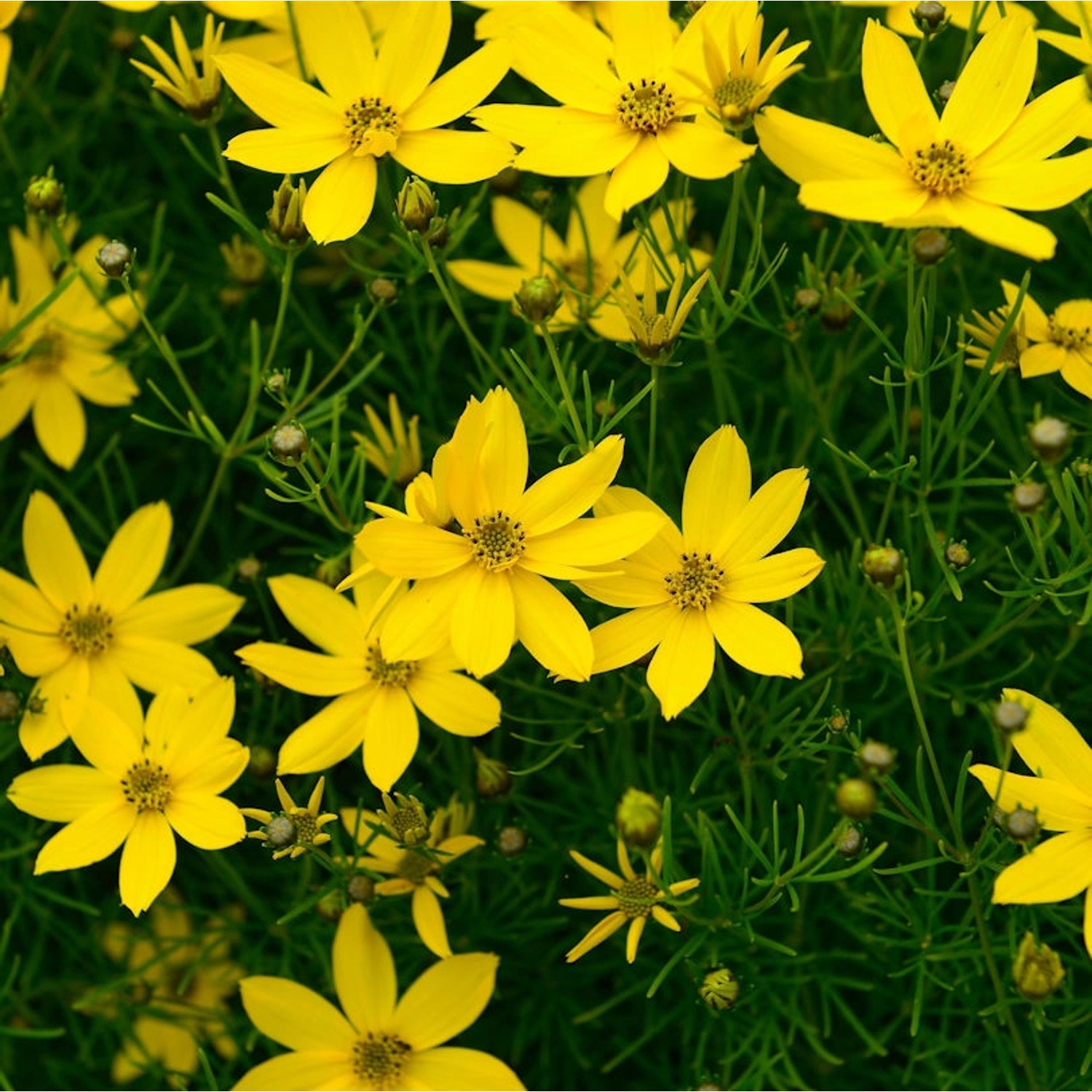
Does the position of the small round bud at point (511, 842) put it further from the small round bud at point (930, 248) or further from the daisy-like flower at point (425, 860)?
the small round bud at point (930, 248)

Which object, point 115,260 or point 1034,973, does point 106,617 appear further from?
point 1034,973

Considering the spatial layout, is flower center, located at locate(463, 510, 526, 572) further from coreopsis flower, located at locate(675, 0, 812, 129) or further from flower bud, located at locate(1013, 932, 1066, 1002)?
flower bud, located at locate(1013, 932, 1066, 1002)

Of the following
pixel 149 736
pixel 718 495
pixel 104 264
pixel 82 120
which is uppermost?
pixel 82 120

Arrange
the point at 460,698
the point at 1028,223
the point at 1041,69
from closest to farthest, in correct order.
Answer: the point at 1028,223 < the point at 460,698 < the point at 1041,69

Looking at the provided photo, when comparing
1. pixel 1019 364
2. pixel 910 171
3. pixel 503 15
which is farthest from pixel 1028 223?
pixel 503 15

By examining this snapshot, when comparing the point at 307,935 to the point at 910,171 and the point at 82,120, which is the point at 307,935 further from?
the point at 82,120

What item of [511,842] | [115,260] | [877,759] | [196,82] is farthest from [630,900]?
[196,82]
